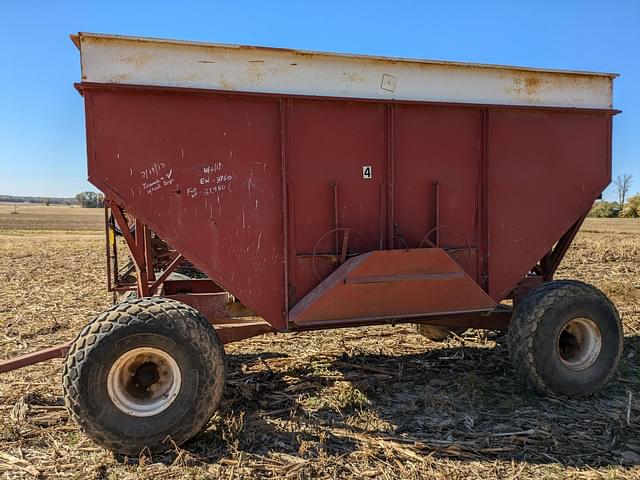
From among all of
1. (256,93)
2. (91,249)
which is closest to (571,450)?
(256,93)

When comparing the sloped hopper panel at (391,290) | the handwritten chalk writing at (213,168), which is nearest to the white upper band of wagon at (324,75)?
the handwritten chalk writing at (213,168)

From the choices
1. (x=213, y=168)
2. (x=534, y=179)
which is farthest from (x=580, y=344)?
(x=213, y=168)

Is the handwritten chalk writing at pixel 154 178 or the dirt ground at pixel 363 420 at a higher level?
the handwritten chalk writing at pixel 154 178

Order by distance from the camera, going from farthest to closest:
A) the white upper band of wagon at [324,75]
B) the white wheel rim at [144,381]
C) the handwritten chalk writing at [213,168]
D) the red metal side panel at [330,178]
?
the red metal side panel at [330,178] < the handwritten chalk writing at [213,168] < the white upper band of wagon at [324,75] < the white wheel rim at [144,381]

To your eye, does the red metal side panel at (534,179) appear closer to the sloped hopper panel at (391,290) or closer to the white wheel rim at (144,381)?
the sloped hopper panel at (391,290)

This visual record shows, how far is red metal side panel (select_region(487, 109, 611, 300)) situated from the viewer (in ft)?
15.6

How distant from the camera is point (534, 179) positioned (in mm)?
4863

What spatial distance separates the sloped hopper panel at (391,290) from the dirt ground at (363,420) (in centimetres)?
76

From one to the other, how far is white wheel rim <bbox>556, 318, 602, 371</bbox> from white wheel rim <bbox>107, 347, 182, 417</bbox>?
3186 millimetres

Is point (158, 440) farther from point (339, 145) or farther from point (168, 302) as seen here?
point (339, 145)

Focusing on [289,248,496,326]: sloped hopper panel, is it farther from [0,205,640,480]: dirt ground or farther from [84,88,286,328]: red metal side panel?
[0,205,640,480]: dirt ground

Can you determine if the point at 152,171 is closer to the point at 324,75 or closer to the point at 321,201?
the point at 321,201

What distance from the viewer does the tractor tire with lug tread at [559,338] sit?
4.47 metres

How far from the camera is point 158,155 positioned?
3.89m
